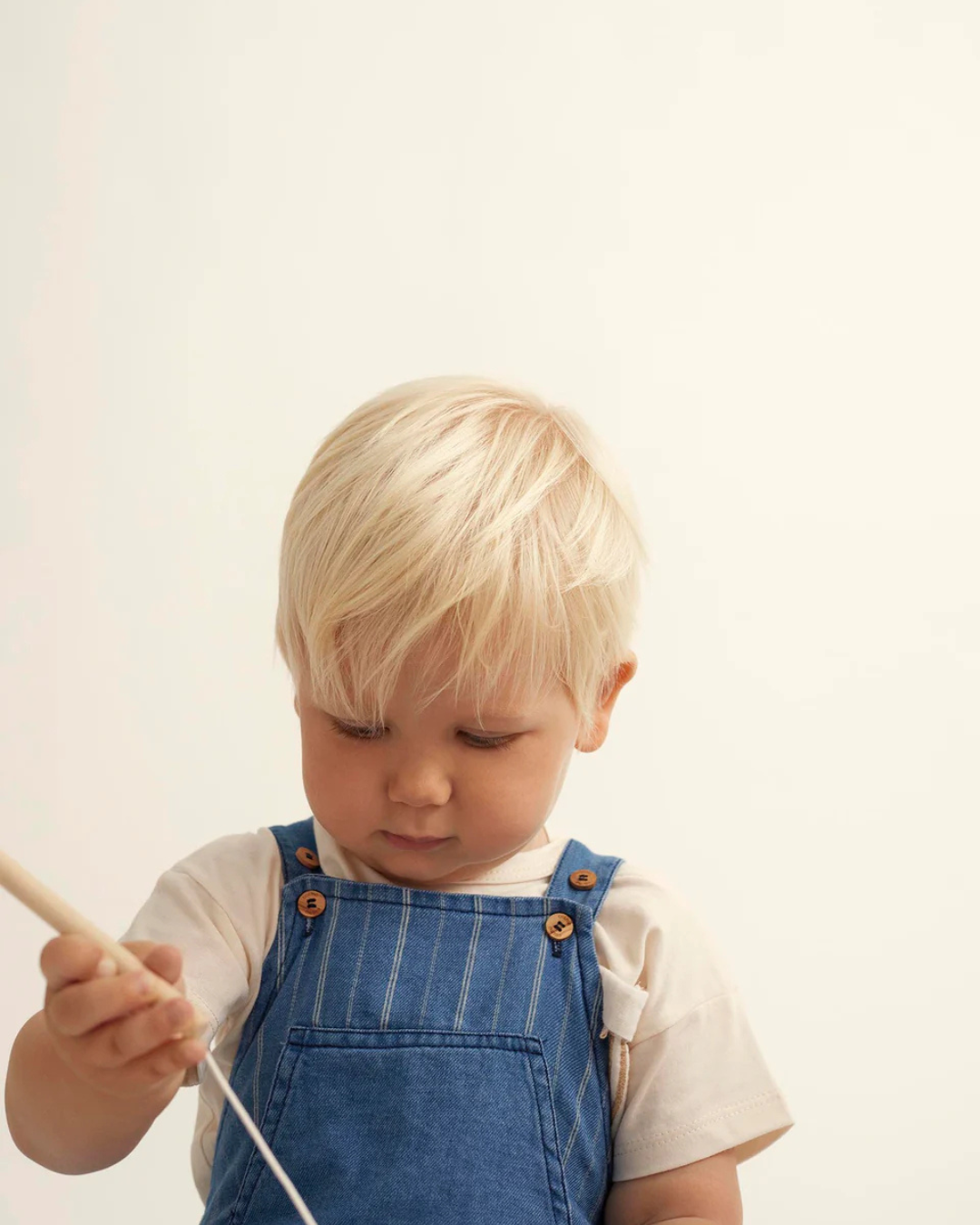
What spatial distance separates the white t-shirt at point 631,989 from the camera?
0.85 metres

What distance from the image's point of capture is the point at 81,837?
4.96 feet

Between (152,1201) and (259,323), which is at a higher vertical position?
(259,323)

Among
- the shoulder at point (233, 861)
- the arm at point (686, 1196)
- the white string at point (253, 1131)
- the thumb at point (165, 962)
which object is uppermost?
the thumb at point (165, 962)

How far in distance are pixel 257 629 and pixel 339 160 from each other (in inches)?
19.1

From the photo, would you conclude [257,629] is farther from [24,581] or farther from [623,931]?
[623,931]

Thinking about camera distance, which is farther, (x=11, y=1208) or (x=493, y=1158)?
(x=11, y=1208)

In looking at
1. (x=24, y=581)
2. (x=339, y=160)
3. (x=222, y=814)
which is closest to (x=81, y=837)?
(x=222, y=814)

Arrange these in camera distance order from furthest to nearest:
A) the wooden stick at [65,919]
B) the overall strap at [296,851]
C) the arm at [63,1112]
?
1. the overall strap at [296,851]
2. the arm at [63,1112]
3. the wooden stick at [65,919]

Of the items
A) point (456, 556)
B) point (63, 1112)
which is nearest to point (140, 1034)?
point (63, 1112)

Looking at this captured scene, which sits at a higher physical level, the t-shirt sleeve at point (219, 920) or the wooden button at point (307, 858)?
the wooden button at point (307, 858)

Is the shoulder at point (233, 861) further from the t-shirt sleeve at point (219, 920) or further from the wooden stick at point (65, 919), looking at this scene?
the wooden stick at point (65, 919)

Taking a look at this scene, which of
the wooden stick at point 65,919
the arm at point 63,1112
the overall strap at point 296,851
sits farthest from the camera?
the overall strap at point 296,851

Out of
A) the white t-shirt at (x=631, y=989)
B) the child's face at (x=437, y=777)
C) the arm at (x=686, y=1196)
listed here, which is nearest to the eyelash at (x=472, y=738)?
the child's face at (x=437, y=777)

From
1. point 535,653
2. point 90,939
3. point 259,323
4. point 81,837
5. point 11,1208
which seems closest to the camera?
point 90,939
